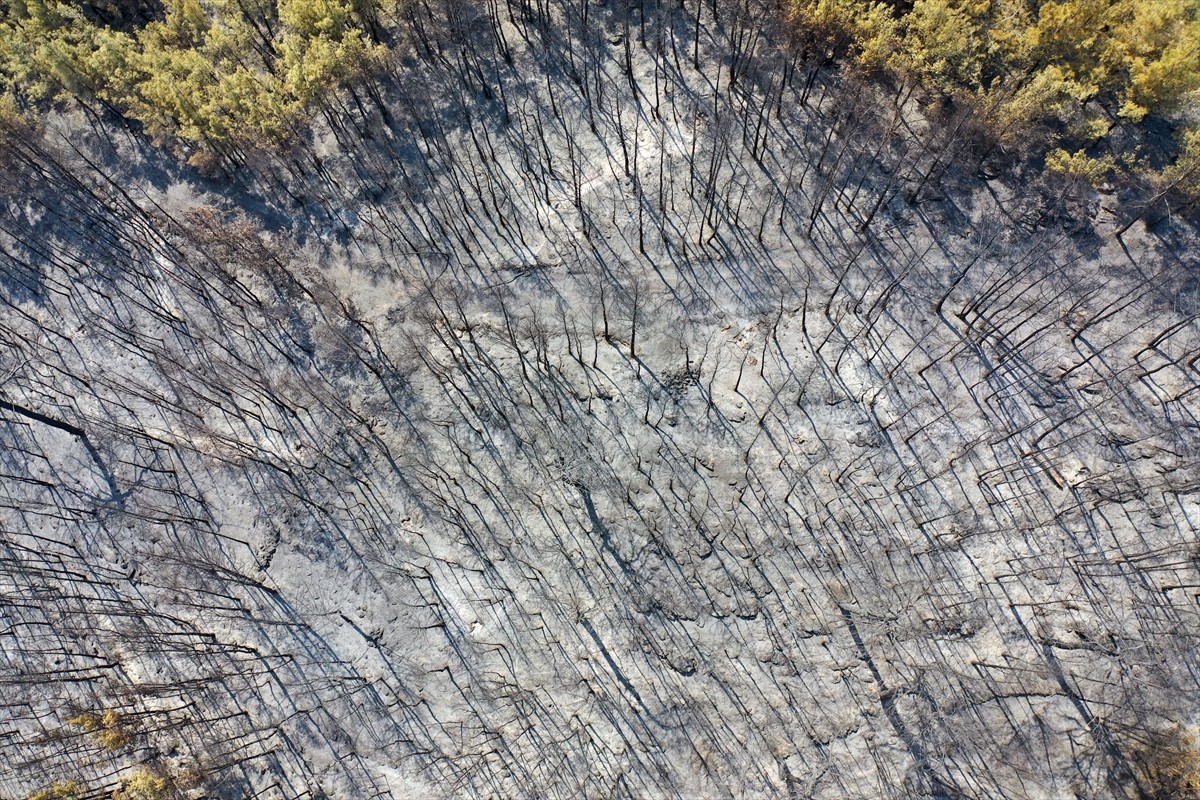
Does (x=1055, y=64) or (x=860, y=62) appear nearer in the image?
(x=1055, y=64)

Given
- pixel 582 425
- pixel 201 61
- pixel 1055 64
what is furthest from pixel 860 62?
pixel 201 61

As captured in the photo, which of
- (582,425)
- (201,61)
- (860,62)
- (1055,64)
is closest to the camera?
(582,425)

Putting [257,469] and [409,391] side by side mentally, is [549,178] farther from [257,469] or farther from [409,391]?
[257,469]

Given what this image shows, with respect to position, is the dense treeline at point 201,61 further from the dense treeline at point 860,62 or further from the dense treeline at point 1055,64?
the dense treeline at point 1055,64

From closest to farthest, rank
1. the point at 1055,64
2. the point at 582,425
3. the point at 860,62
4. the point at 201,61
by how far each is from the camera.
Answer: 1. the point at 582,425
2. the point at 1055,64
3. the point at 860,62
4. the point at 201,61

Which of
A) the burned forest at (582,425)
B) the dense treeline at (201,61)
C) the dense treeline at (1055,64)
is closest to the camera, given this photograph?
the burned forest at (582,425)

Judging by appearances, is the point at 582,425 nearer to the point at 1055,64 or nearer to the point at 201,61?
the point at 201,61

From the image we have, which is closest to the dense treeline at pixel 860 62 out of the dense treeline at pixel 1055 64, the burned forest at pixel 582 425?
the dense treeline at pixel 1055 64
